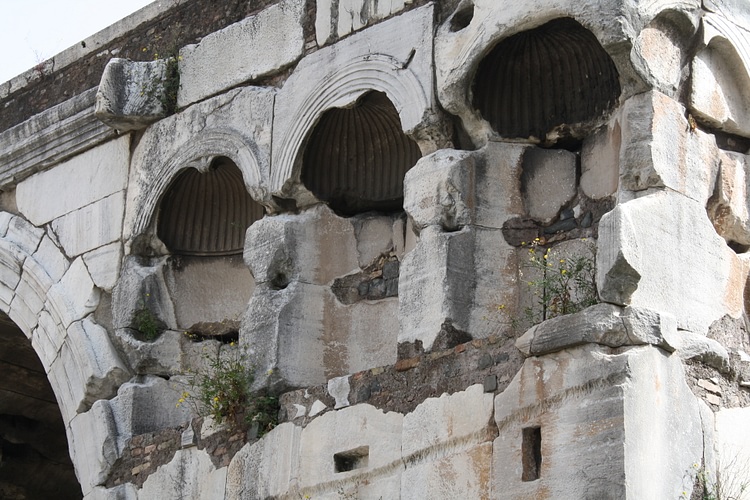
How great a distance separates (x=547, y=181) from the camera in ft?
27.3

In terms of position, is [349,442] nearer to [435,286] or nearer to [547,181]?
[435,286]

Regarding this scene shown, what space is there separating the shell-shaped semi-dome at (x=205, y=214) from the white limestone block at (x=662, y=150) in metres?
2.71

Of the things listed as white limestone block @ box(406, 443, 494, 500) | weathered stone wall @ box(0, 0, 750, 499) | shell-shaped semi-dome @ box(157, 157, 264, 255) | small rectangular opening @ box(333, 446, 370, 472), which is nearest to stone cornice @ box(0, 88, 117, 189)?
weathered stone wall @ box(0, 0, 750, 499)

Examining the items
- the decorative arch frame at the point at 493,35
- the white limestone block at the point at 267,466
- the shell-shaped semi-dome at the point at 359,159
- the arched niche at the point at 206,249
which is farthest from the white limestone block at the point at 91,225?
the decorative arch frame at the point at 493,35

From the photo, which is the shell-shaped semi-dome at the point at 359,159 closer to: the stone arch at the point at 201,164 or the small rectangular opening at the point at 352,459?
the stone arch at the point at 201,164

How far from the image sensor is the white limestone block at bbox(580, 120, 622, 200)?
26.3 feet

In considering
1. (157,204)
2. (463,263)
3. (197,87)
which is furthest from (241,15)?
(463,263)

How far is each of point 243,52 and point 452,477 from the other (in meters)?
3.11

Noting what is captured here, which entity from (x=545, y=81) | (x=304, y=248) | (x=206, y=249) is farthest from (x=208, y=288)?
(x=545, y=81)

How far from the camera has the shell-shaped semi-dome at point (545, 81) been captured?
8125 mm

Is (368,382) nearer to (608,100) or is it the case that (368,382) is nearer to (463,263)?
(463,263)

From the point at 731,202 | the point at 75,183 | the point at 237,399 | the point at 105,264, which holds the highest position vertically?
the point at 75,183

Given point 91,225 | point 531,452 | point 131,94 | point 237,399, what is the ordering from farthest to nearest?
point 91,225
point 131,94
point 237,399
point 531,452

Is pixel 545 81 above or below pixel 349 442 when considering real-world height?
above
